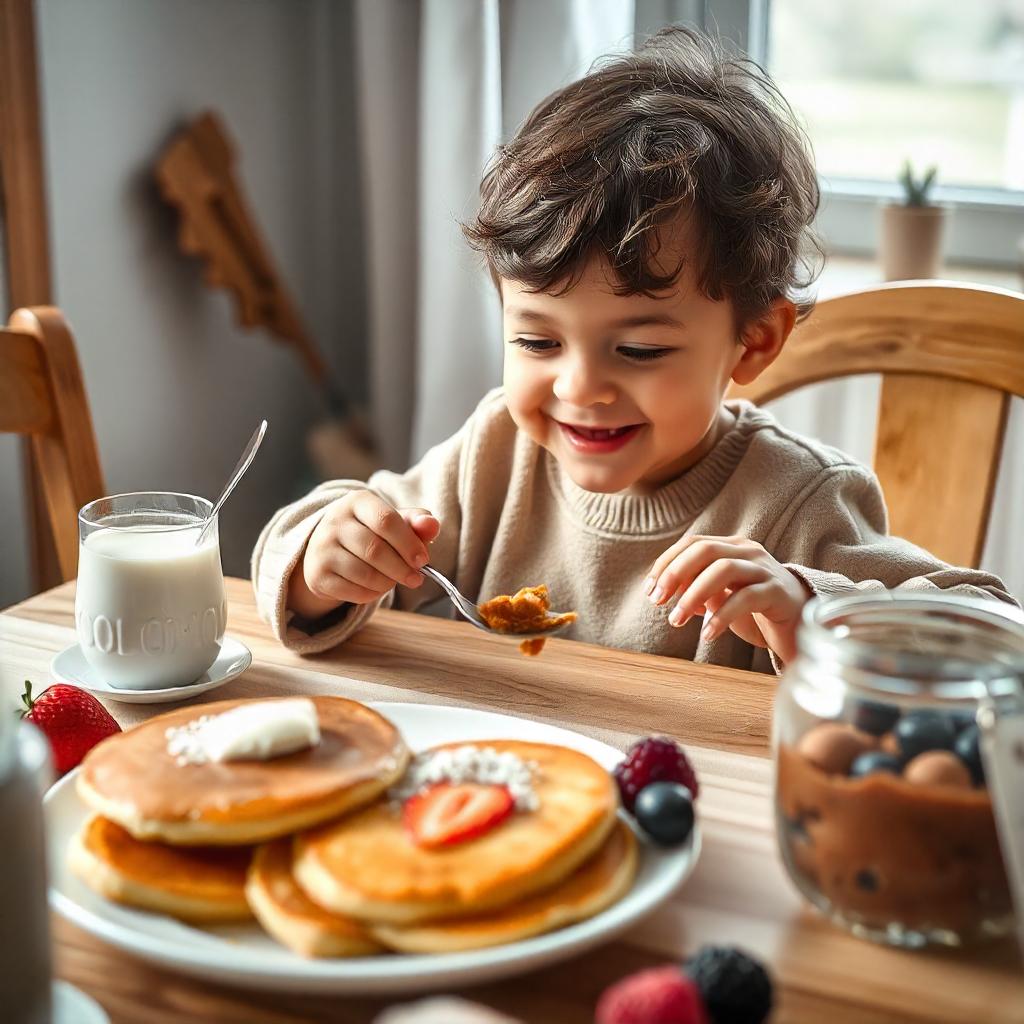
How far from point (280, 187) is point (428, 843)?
2.07 metres

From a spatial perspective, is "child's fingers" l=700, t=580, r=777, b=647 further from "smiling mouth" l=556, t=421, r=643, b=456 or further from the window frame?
the window frame

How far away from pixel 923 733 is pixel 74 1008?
1.42ft

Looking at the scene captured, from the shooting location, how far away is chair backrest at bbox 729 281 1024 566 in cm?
135

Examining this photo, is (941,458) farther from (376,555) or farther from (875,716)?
(875,716)

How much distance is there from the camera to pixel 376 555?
112 cm

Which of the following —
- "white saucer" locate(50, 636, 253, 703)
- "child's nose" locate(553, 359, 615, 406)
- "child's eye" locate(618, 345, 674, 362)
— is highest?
"child's eye" locate(618, 345, 674, 362)

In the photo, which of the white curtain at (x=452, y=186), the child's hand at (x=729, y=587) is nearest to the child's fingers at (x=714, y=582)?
the child's hand at (x=729, y=587)

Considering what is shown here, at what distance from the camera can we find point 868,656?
63cm

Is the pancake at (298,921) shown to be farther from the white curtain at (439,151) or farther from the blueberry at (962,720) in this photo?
the white curtain at (439,151)

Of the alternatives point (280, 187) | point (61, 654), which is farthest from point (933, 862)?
point (280, 187)

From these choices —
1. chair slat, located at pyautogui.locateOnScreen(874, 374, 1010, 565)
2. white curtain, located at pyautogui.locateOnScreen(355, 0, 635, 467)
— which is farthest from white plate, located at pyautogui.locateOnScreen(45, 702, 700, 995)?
white curtain, located at pyautogui.locateOnScreen(355, 0, 635, 467)

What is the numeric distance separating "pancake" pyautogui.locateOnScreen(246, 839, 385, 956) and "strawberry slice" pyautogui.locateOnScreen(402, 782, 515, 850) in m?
0.06

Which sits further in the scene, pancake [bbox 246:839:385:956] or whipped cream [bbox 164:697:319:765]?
whipped cream [bbox 164:697:319:765]

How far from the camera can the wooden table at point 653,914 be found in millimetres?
617
